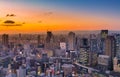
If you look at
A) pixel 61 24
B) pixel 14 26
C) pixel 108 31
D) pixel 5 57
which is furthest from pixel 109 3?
pixel 5 57

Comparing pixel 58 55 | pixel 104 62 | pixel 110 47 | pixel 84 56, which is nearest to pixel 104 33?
pixel 110 47

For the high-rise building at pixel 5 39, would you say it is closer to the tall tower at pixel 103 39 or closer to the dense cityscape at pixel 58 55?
the dense cityscape at pixel 58 55

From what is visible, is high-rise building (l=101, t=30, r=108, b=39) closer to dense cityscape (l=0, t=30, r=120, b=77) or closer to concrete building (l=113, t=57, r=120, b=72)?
dense cityscape (l=0, t=30, r=120, b=77)

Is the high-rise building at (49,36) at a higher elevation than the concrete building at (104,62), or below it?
higher

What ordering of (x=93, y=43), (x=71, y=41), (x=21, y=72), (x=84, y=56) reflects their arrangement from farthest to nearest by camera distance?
(x=84, y=56)
(x=93, y=43)
(x=71, y=41)
(x=21, y=72)

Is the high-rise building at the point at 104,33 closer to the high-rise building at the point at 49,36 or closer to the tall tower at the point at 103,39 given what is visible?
the tall tower at the point at 103,39

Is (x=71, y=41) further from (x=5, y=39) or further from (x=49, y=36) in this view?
(x=5, y=39)

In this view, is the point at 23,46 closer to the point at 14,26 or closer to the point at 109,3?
the point at 14,26

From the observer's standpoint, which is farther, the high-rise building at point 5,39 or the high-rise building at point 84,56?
the high-rise building at point 84,56

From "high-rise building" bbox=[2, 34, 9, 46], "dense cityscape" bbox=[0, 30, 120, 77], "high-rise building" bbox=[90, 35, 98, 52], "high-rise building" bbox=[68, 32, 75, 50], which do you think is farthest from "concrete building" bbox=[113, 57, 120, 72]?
"high-rise building" bbox=[2, 34, 9, 46]

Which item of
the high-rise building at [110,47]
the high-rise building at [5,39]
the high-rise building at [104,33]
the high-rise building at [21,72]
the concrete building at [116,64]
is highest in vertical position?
the high-rise building at [104,33]

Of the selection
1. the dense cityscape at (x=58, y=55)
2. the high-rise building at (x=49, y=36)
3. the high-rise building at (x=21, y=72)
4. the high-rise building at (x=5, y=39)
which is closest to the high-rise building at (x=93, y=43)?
the dense cityscape at (x=58, y=55)
